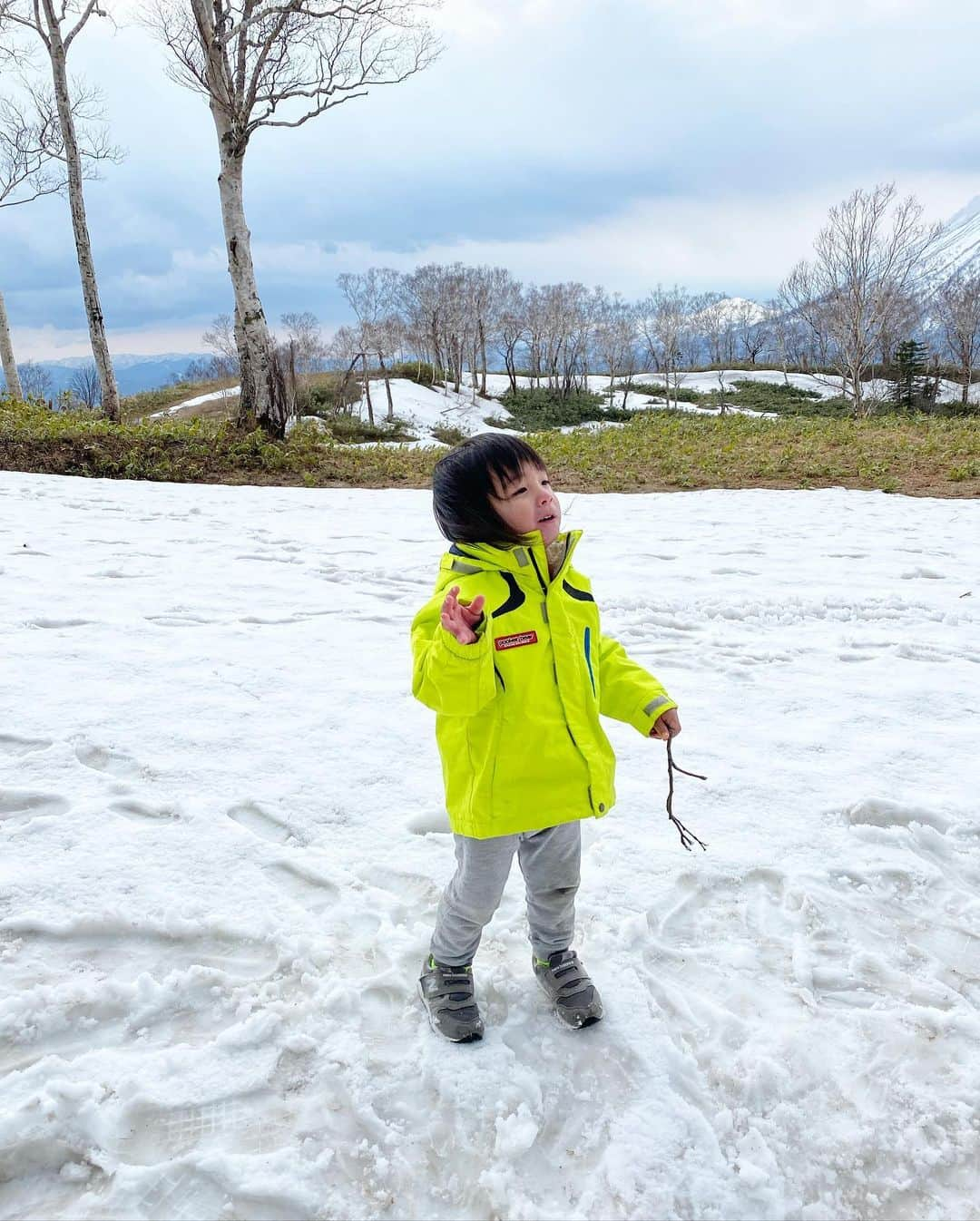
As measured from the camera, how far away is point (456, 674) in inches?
64.1

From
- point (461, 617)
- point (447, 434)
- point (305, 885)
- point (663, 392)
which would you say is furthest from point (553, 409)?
point (461, 617)

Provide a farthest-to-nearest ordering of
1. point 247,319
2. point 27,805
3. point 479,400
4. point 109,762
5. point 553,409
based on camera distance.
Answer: point 479,400 < point 553,409 < point 247,319 < point 109,762 < point 27,805

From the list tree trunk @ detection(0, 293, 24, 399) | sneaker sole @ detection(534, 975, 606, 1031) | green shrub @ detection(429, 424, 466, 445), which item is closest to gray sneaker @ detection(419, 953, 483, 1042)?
sneaker sole @ detection(534, 975, 606, 1031)

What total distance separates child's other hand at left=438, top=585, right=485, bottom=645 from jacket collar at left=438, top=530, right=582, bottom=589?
20 centimetres

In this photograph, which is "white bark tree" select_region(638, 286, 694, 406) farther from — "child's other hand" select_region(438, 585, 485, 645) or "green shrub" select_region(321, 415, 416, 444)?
"child's other hand" select_region(438, 585, 485, 645)

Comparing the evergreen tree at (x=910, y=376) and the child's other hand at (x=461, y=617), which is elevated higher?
the evergreen tree at (x=910, y=376)

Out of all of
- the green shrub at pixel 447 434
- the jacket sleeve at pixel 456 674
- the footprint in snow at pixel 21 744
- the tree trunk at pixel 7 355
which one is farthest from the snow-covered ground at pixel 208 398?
the jacket sleeve at pixel 456 674

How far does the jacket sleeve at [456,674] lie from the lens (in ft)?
5.31

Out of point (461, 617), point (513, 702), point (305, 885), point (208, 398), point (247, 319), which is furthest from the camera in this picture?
point (208, 398)

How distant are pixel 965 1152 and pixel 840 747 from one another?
1887mm

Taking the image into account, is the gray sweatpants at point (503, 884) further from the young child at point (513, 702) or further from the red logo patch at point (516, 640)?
the red logo patch at point (516, 640)

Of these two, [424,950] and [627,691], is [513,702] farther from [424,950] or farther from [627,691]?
[424,950]

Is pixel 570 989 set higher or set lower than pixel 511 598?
lower

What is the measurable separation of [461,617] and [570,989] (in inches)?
43.5
